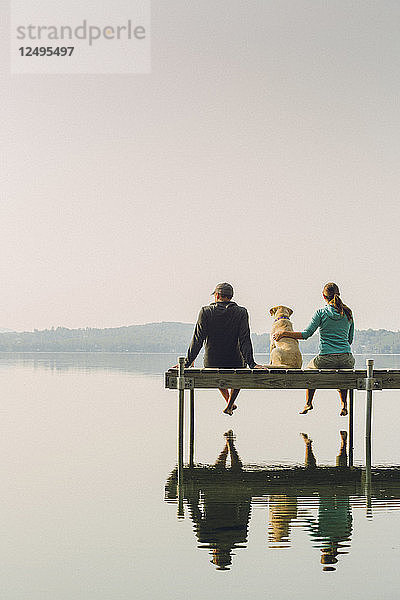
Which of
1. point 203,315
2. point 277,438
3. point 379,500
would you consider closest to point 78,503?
point 379,500

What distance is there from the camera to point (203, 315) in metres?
12.2

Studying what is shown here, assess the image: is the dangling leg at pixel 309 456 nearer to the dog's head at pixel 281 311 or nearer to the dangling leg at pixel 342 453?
the dangling leg at pixel 342 453

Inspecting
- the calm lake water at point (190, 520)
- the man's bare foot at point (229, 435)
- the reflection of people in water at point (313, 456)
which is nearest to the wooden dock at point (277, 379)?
the reflection of people in water at point (313, 456)

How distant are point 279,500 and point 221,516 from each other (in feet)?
Result: 3.29

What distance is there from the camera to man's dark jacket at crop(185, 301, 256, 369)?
480 inches

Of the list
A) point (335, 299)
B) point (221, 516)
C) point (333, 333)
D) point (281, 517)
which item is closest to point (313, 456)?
point (333, 333)

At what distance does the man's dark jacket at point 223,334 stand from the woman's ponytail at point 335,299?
1280 millimetres

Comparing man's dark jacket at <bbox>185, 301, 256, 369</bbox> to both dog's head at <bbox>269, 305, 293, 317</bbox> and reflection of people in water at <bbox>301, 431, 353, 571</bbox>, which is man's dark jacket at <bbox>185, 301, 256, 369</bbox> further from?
reflection of people in water at <bbox>301, 431, 353, 571</bbox>

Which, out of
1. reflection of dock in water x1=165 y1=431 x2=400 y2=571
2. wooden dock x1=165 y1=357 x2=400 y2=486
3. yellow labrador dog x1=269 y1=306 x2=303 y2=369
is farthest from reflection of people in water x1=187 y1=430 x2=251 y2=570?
yellow labrador dog x1=269 y1=306 x2=303 y2=369

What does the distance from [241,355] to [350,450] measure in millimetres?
2209

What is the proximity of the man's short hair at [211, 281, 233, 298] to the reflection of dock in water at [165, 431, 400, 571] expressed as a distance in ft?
7.56

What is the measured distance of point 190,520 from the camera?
25.0 feet

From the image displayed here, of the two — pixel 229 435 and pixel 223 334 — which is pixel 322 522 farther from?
pixel 229 435

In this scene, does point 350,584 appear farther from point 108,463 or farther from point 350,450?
point 350,450
